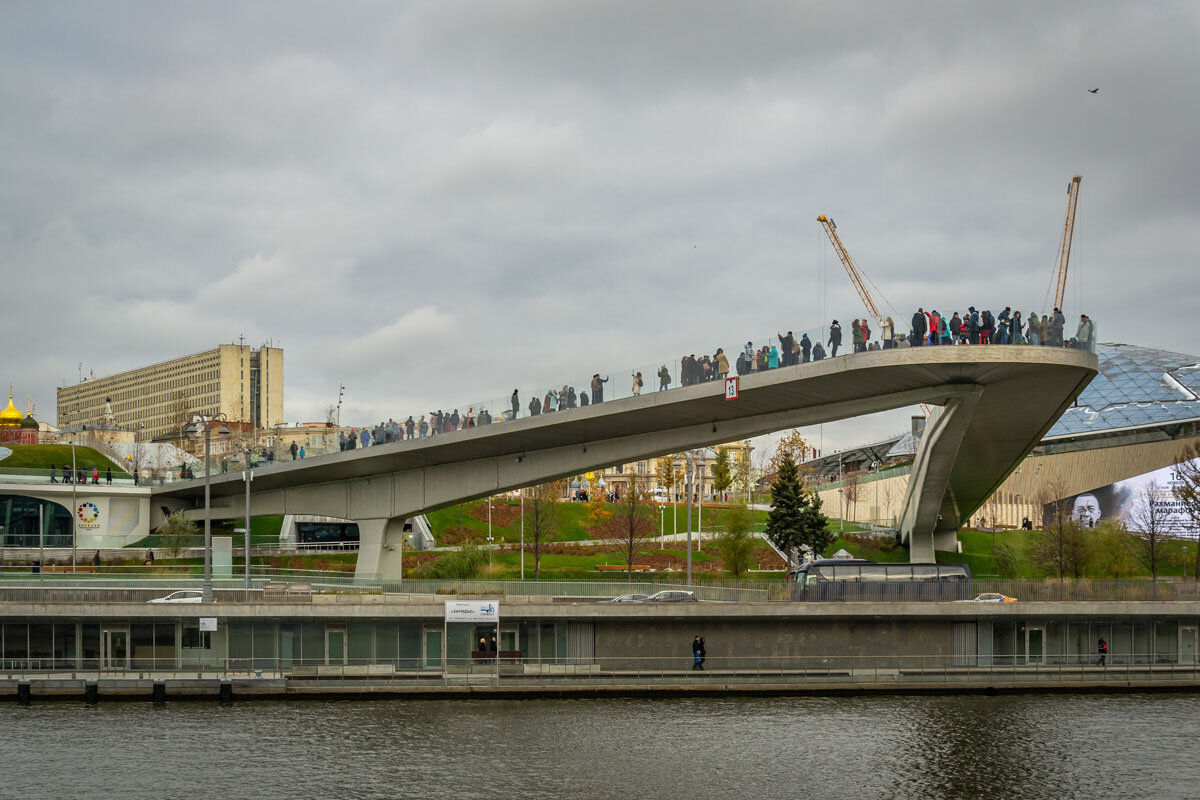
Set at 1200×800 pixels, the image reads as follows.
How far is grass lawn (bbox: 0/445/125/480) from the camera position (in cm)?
8088

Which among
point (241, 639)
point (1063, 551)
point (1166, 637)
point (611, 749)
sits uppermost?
point (1063, 551)

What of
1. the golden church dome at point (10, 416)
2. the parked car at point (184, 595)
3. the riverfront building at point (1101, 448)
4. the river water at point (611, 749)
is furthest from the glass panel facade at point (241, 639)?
the golden church dome at point (10, 416)

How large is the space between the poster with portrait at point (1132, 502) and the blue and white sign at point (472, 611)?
5514 cm

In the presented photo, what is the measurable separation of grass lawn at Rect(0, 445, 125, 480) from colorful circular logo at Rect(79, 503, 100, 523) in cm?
1591

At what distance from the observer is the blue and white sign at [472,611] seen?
34500 millimetres

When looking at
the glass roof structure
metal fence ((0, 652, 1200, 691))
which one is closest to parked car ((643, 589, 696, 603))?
metal fence ((0, 652, 1200, 691))

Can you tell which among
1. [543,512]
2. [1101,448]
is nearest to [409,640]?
[543,512]

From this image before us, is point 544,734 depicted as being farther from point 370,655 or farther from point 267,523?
point 267,523

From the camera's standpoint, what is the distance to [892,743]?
25469 mm

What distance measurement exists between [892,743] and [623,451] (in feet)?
69.4

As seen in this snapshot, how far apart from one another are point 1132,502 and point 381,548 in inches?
2223

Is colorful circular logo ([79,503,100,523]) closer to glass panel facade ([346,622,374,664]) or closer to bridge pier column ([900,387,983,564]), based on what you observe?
glass panel facade ([346,622,374,664])

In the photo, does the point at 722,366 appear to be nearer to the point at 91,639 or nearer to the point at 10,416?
the point at 91,639

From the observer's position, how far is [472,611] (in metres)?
34.7
